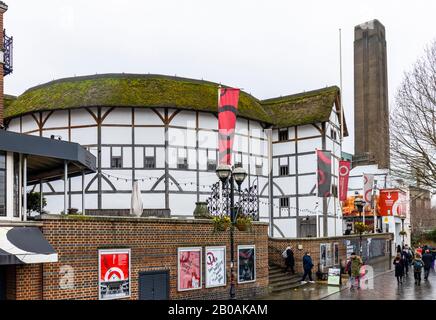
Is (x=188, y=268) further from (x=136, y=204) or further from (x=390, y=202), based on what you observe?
(x=390, y=202)

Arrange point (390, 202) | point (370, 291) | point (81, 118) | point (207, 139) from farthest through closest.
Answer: point (390, 202) < point (207, 139) < point (81, 118) < point (370, 291)

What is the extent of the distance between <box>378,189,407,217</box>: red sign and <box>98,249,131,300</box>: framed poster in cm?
3269

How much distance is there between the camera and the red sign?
145ft

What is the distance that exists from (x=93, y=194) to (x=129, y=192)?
6.59ft

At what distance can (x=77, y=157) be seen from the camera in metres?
16.0

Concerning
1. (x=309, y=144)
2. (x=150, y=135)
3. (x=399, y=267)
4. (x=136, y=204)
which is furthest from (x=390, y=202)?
(x=136, y=204)

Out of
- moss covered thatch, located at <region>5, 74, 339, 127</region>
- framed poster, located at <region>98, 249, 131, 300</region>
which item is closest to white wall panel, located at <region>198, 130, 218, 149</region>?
moss covered thatch, located at <region>5, 74, 339, 127</region>

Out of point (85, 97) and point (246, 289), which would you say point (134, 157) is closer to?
point (85, 97)

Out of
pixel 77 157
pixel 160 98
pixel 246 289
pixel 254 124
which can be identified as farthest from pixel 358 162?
pixel 77 157

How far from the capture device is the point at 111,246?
1567 centimetres

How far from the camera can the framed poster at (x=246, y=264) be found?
67.5 ft

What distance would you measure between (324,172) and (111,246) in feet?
55.7

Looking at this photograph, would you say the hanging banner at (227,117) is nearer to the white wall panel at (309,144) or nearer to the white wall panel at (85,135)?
the white wall panel at (85,135)

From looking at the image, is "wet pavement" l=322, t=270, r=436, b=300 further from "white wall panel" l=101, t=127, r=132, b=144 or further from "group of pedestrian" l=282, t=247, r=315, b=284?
"white wall panel" l=101, t=127, r=132, b=144
